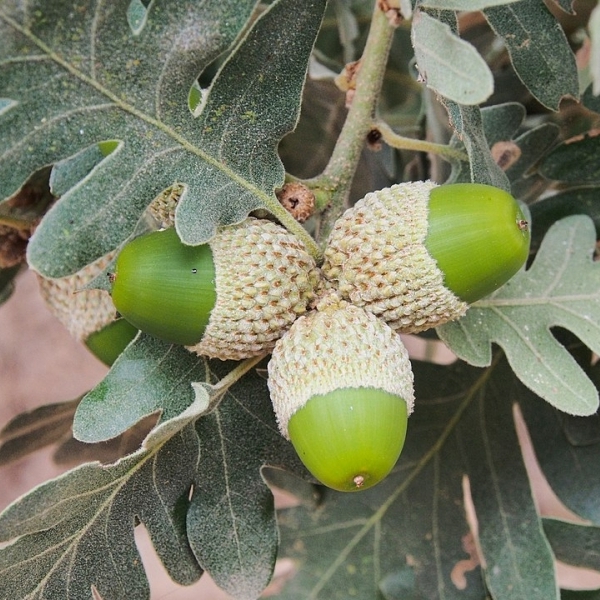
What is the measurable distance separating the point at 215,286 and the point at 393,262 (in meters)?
0.18

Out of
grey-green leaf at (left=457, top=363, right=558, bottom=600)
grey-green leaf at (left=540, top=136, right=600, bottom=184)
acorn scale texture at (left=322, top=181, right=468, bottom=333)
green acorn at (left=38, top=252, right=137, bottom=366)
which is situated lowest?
grey-green leaf at (left=457, top=363, right=558, bottom=600)

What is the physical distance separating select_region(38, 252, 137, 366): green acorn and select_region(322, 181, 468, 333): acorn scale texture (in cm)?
31

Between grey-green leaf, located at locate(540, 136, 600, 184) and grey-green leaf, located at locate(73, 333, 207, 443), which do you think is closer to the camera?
grey-green leaf, located at locate(73, 333, 207, 443)

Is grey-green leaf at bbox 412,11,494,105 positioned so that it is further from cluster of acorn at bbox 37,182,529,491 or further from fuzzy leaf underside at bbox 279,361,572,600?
fuzzy leaf underside at bbox 279,361,572,600

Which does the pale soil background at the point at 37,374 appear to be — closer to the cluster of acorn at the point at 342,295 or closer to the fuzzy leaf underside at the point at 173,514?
the fuzzy leaf underside at the point at 173,514

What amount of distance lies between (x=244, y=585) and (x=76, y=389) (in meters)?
2.11

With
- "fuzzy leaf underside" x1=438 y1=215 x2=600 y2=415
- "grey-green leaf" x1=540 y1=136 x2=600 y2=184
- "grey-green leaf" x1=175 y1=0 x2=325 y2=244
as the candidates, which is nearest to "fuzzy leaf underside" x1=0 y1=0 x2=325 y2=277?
"grey-green leaf" x1=175 y1=0 x2=325 y2=244

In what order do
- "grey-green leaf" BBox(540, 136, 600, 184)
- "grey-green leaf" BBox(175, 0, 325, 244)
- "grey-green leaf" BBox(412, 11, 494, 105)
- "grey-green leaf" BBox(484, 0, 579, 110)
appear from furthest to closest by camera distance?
"grey-green leaf" BBox(540, 136, 600, 184) → "grey-green leaf" BBox(484, 0, 579, 110) → "grey-green leaf" BBox(175, 0, 325, 244) → "grey-green leaf" BBox(412, 11, 494, 105)

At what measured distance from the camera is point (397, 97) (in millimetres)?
1707

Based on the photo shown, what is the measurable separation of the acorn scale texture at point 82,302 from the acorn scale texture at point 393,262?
30cm

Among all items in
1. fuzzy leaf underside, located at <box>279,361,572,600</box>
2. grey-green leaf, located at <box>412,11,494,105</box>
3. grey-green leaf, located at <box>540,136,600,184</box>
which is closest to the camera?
grey-green leaf, located at <box>412,11,494,105</box>

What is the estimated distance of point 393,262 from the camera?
792 mm

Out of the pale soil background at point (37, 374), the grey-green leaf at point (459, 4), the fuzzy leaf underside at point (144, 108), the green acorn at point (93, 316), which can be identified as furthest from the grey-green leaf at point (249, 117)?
the pale soil background at point (37, 374)

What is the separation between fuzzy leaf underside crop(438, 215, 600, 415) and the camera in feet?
3.05
